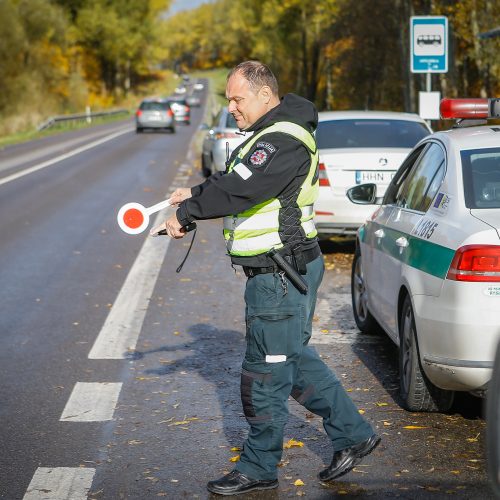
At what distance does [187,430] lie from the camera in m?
5.67

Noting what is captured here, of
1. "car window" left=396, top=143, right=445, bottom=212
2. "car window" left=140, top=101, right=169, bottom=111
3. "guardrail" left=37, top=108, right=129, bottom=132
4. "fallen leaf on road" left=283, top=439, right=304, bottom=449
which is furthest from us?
"guardrail" left=37, top=108, right=129, bottom=132

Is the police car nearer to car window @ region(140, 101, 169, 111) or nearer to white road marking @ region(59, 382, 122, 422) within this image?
white road marking @ region(59, 382, 122, 422)

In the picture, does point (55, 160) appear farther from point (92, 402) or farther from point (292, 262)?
point (292, 262)

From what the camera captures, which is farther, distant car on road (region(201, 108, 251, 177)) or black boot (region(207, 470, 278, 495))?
distant car on road (region(201, 108, 251, 177))

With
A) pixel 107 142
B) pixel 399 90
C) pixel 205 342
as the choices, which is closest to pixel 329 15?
pixel 399 90

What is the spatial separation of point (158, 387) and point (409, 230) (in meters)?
1.74

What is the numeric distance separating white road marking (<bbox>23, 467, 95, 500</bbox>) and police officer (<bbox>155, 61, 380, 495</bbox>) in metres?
0.57

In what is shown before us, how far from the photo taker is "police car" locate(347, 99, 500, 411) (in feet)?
17.1

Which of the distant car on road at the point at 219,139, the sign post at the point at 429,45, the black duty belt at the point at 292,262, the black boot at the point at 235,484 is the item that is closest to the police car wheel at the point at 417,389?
the black duty belt at the point at 292,262

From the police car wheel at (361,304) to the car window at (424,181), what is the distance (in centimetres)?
108

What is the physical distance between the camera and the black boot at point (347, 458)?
486cm

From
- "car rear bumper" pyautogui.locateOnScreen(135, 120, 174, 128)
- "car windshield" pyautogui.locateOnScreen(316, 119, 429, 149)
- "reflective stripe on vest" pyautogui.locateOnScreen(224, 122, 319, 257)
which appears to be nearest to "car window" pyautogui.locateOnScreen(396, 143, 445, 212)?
"reflective stripe on vest" pyautogui.locateOnScreen(224, 122, 319, 257)

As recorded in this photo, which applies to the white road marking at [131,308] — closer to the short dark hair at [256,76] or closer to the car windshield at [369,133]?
the car windshield at [369,133]

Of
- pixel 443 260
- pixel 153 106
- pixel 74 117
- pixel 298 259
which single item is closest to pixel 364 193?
pixel 443 260
